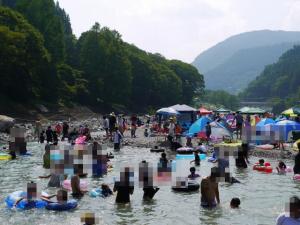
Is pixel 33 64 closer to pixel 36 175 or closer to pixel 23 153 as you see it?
pixel 23 153

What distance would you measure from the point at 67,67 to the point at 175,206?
64.9 m

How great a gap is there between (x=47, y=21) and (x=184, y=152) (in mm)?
54240

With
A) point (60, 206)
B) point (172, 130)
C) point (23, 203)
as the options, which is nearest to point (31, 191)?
point (23, 203)

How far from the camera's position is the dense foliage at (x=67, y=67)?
61.4 m

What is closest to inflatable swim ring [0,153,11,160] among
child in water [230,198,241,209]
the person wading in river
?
the person wading in river

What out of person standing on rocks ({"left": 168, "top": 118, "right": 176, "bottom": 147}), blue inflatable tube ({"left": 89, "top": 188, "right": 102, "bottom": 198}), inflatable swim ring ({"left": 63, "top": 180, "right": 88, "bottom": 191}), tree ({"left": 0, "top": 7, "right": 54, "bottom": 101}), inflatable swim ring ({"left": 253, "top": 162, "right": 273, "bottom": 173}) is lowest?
blue inflatable tube ({"left": 89, "top": 188, "right": 102, "bottom": 198})

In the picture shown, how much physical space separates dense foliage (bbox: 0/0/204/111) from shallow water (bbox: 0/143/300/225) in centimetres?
4051

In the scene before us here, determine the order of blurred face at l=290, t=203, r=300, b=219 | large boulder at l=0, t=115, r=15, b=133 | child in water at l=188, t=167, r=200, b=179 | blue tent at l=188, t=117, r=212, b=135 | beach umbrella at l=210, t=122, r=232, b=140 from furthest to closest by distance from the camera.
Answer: large boulder at l=0, t=115, r=15, b=133, blue tent at l=188, t=117, r=212, b=135, beach umbrella at l=210, t=122, r=232, b=140, child in water at l=188, t=167, r=200, b=179, blurred face at l=290, t=203, r=300, b=219

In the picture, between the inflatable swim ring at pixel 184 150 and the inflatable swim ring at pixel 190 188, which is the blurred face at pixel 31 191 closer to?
the inflatable swim ring at pixel 190 188

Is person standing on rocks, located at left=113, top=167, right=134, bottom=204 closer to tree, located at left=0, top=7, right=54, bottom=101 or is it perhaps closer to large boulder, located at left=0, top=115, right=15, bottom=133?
large boulder, located at left=0, top=115, right=15, bottom=133

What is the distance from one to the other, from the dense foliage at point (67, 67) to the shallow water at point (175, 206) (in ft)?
133

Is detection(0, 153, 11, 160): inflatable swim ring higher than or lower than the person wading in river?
higher

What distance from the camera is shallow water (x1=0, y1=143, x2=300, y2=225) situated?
47.4ft

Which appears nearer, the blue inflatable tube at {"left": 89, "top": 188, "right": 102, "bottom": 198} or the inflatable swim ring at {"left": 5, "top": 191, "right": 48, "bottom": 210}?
the inflatable swim ring at {"left": 5, "top": 191, "right": 48, "bottom": 210}
